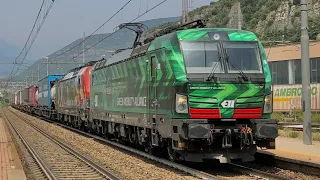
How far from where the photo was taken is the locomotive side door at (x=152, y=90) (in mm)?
12195

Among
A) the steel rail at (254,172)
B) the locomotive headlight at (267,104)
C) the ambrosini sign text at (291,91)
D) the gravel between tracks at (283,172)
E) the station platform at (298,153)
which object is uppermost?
the ambrosini sign text at (291,91)

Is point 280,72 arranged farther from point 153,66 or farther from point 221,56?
point 221,56

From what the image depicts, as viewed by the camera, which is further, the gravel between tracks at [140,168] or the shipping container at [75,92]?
the shipping container at [75,92]

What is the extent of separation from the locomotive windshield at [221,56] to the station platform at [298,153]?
7.97ft

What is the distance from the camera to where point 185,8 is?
21484 mm

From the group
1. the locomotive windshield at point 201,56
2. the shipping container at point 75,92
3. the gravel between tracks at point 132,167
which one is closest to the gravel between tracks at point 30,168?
the gravel between tracks at point 132,167

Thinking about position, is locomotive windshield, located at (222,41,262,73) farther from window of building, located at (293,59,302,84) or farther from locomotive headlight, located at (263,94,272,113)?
window of building, located at (293,59,302,84)

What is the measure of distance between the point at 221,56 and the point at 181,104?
1.59 m

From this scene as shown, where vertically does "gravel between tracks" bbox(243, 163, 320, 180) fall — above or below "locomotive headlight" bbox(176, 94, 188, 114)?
below

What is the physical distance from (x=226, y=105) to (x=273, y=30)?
78683 mm

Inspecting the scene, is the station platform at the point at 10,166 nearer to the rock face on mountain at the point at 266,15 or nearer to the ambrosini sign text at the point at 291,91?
the ambrosini sign text at the point at 291,91

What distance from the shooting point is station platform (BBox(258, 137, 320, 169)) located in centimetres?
1092

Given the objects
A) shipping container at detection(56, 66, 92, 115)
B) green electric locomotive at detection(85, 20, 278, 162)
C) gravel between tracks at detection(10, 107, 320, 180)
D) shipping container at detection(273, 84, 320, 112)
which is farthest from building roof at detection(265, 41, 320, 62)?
green electric locomotive at detection(85, 20, 278, 162)

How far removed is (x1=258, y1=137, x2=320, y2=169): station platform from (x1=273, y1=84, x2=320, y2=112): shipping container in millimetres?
27797
